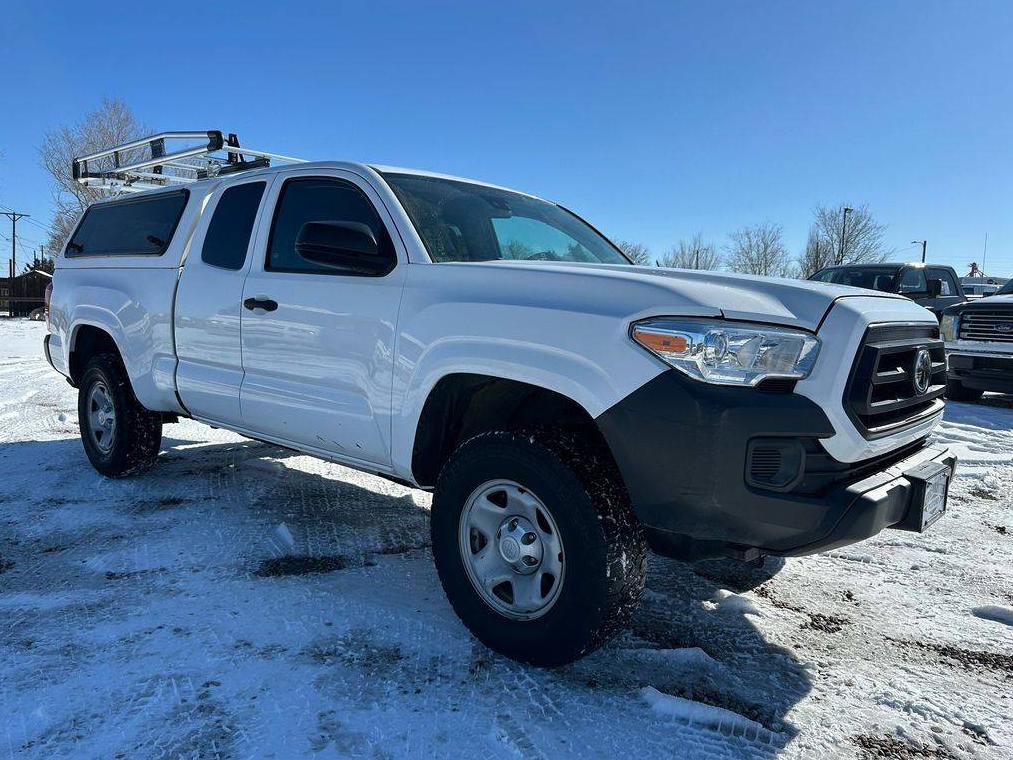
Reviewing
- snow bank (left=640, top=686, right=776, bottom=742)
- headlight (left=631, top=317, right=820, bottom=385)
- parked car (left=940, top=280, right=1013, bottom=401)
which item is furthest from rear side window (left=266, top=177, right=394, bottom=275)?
parked car (left=940, top=280, right=1013, bottom=401)

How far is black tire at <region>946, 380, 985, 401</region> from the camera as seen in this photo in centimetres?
903

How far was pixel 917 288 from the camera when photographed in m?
10.1

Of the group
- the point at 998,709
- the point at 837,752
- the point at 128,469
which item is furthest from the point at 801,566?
the point at 128,469

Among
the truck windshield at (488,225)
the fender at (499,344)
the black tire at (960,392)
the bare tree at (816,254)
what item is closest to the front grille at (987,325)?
the black tire at (960,392)

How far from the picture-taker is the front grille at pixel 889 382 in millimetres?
2139

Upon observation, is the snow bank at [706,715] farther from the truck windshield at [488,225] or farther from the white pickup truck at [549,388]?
the truck windshield at [488,225]

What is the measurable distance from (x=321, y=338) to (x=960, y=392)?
29.9 feet

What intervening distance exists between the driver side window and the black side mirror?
65 cm

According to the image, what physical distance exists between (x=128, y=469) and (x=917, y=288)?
402 inches

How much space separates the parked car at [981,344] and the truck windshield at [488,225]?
6.26 m

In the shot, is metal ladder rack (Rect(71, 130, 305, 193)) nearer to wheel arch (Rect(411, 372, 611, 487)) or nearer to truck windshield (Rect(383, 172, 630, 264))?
truck windshield (Rect(383, 172, 630, 264))

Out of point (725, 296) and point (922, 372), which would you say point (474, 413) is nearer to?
point (725, 296)

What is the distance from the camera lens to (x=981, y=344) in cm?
849

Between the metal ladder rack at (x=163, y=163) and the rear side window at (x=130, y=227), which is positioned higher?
the metal ladder rack at (x=163, y=163)
